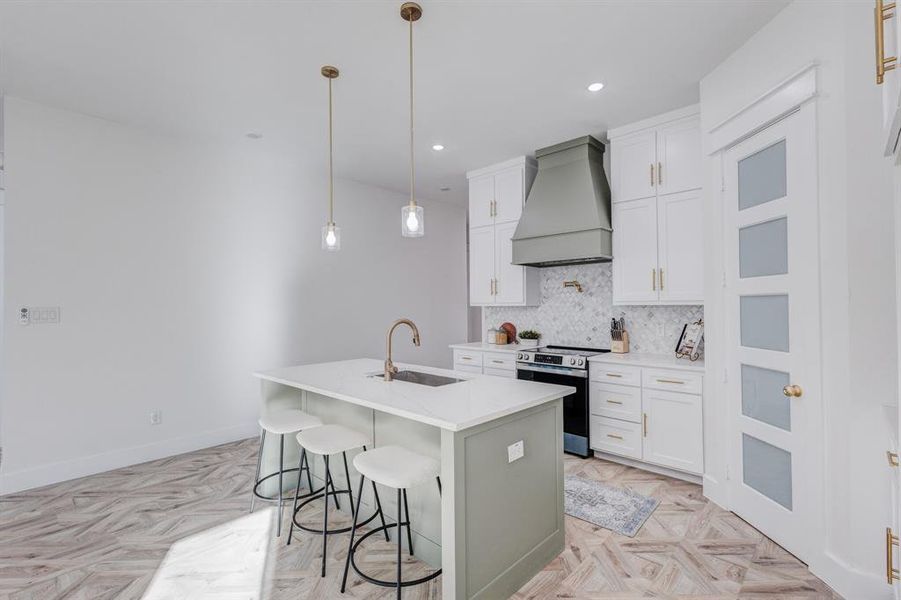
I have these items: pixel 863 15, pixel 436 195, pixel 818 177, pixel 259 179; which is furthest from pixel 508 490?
pixel 436 195

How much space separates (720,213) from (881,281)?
110 cm

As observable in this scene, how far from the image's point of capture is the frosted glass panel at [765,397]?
2.37 m

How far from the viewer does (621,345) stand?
3.94 metres

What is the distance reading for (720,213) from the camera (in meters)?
2.84

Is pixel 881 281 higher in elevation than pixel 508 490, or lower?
higher

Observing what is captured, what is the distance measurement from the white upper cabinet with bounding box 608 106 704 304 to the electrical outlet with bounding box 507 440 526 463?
211 cm

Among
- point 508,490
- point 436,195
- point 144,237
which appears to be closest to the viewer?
point 508,490

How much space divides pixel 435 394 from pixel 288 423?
104 cm

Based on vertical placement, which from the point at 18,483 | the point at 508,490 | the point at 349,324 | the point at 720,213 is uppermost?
the point at 720,213

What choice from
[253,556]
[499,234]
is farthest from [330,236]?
[499,234]

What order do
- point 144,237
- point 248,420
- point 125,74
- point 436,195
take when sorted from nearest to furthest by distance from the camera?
point 125,74 < point 144,237 < point 248,420 < point 436,195

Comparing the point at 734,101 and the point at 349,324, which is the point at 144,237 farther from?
the point at 734,101

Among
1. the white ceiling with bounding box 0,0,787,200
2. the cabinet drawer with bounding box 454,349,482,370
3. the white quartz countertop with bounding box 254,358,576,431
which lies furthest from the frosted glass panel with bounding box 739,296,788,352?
the cabinet drawer with bounding box 454,349,482,370

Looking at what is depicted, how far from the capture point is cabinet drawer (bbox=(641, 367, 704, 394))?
316 cm
